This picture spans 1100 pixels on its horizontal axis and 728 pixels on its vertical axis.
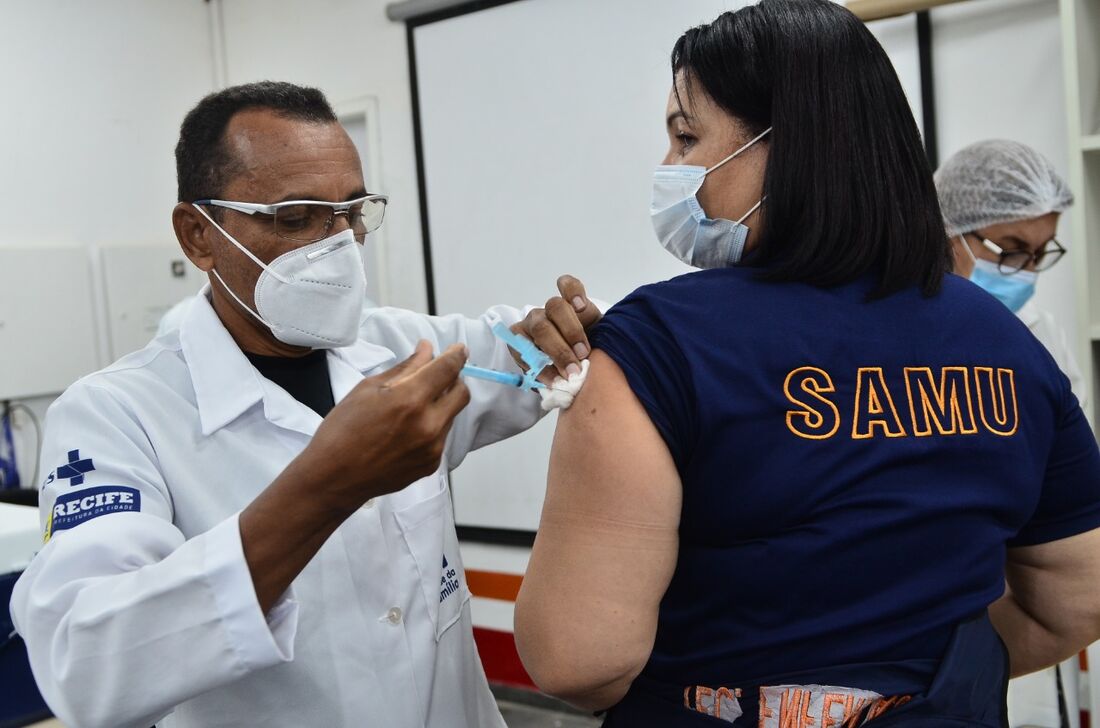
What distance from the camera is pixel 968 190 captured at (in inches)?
87.5

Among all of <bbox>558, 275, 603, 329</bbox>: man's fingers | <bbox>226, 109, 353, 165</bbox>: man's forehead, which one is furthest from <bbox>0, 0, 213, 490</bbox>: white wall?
<bbox>558, 275, 603, 329</bbox>: man's fingers

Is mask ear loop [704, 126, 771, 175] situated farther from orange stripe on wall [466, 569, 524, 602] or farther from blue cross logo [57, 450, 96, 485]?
orange stripe on wall [466, 569, 524, 602]

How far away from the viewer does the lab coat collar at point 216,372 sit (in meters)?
1.21

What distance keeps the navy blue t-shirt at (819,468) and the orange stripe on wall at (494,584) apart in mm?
2683

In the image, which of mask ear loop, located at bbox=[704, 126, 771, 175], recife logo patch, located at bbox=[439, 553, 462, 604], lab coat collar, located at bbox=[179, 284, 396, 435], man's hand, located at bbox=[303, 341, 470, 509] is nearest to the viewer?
man's hand, located at bbox=[303, 341, 470, 509]

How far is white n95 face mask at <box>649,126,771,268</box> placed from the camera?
102 cm

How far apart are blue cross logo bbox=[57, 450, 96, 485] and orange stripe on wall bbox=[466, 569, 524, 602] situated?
258cm

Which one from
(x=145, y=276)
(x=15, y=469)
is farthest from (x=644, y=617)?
(x=145, y=276)

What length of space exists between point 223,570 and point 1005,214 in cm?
196

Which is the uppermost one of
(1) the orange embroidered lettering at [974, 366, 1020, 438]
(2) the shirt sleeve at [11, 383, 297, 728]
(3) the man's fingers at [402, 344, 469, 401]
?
(3) the man's fingers at [402, 344, 469, 401]

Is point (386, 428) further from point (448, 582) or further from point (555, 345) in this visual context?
point (448, 582)

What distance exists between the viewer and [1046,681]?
8.45 feet

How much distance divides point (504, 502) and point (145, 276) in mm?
1759

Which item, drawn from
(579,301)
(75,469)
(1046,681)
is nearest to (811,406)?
(579,301)
